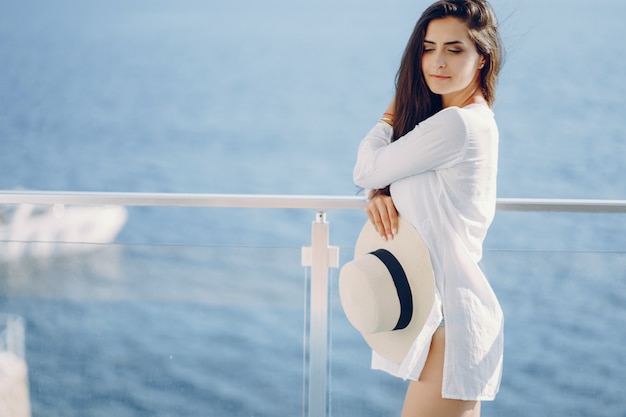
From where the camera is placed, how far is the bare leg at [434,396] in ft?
5.61

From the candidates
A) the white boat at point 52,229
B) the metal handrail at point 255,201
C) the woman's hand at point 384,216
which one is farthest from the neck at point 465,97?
the white boat at point 52,229

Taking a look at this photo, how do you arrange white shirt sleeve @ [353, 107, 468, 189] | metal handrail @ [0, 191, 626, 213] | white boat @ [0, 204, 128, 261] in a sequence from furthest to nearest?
white boat @ [0, 204, 128, 261], metal handrail @ [0, 191, 626, 213], white shirt sleeve @ [353, 107, 468, 189]

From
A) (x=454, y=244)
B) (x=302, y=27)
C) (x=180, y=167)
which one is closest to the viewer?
(x=454, y=244)

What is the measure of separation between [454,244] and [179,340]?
3.46 ft

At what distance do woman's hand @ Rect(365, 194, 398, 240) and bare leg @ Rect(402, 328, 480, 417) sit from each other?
244mm

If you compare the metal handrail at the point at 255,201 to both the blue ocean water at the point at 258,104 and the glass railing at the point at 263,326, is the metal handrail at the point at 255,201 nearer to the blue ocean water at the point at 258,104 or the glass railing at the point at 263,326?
the glass railing at the point at 263,326

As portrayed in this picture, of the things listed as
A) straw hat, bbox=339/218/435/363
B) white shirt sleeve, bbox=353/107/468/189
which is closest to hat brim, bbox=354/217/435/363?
straw hat, bbox=339/218/435/363


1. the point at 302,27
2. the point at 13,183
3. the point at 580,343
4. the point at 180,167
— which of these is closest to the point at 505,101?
the point at 302,27

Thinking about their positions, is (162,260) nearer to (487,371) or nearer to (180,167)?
(487,371)

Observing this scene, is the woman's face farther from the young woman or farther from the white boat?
the white boat

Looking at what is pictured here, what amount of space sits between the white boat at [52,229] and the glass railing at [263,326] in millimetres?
15

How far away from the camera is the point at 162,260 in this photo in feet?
7.93

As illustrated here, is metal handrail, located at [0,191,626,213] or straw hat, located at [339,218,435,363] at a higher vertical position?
metal handrail, located at [0,191,626,213]

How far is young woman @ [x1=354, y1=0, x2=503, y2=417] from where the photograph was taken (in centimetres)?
168
